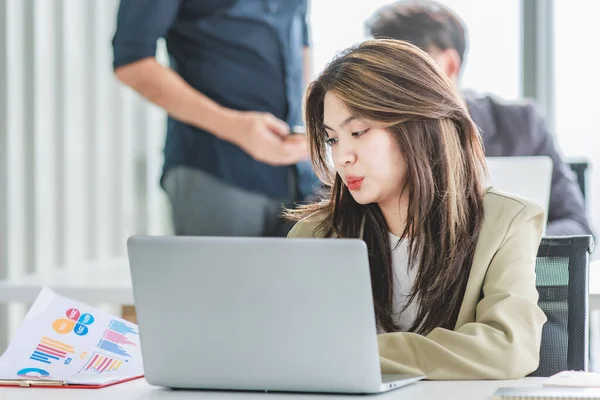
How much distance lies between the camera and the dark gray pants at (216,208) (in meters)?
2.76

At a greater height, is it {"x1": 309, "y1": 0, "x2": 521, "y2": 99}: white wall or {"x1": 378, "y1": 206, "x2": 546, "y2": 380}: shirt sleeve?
{"x1": 309, "y1": 0, "x2": 521, "y2": 99}: white wall

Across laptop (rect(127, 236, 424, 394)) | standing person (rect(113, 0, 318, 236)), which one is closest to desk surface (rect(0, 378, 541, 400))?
laptop (rect(127, 236, 424, 394))

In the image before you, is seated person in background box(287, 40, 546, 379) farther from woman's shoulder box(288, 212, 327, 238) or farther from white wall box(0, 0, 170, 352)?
white wall box(0, 0, 170, 352)

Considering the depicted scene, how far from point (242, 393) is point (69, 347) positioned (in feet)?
1.08

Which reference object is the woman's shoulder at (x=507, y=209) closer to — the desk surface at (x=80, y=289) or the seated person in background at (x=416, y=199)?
the seated person in background at (x=416, y=199)

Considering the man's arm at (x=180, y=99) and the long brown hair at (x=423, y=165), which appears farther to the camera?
the man's arm at (x=180, y=99)

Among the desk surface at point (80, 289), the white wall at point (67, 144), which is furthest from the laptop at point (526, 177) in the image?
the white wall at point (67, 144)

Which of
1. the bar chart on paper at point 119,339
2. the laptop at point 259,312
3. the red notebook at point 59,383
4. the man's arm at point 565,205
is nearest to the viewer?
the laptop at point 259,312

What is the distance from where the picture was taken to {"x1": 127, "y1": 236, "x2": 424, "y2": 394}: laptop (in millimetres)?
1062

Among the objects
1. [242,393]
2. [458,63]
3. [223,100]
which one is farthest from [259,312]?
[458,63]

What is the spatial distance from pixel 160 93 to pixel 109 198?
2.28 ft

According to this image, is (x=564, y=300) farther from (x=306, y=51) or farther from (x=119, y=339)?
(x=306, y=51)

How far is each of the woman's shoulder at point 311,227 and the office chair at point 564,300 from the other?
391mm

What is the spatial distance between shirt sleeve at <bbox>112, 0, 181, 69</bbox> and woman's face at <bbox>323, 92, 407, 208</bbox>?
1255 millimetres
